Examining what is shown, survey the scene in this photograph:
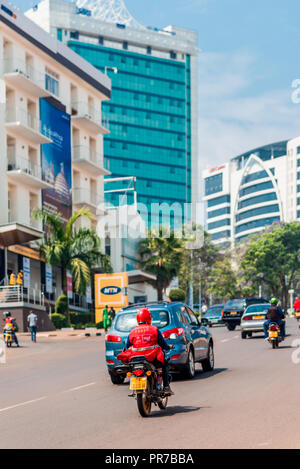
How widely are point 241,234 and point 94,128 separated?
4855 inches

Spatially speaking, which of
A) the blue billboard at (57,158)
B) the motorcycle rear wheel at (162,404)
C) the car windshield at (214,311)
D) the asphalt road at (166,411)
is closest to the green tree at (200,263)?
the blue billboard at (57,158)

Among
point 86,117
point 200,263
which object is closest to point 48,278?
point 86,117

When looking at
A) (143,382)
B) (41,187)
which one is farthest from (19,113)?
(143,382)

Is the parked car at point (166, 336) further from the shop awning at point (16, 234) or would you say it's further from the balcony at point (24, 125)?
the balcony at point (24, 125)

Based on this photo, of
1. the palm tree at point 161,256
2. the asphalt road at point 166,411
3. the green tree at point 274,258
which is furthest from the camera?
the green tree at point 274,258

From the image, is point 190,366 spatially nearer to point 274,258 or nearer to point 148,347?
point 148,347

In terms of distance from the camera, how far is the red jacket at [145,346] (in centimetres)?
1173

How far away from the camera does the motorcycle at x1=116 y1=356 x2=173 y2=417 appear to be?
1127 cm

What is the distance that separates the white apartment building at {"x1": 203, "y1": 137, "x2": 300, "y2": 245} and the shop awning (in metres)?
122

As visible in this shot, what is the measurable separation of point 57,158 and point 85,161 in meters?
3.87

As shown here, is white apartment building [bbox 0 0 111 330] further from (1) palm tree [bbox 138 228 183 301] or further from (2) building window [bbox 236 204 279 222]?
(2) building window [bbox 236 204 279 222]

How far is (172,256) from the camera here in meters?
68.4

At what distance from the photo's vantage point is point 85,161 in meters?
61.4

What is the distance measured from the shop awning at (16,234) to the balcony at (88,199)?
1261cm
